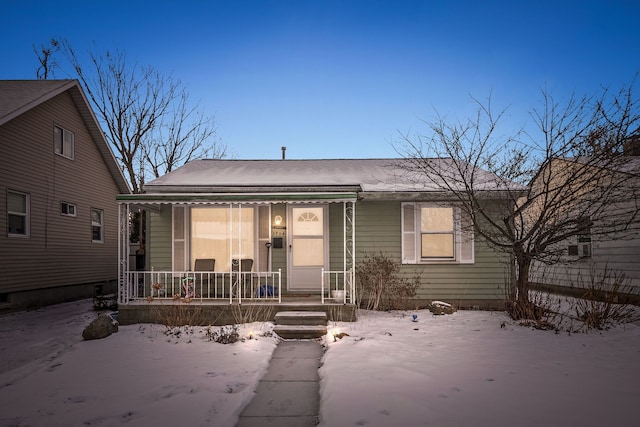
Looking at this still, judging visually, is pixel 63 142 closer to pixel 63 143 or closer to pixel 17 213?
pixel 63 143

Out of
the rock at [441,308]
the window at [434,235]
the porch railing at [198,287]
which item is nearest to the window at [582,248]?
the window at [434,235]

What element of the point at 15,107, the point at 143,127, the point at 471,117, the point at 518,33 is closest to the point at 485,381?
the point at 471,117

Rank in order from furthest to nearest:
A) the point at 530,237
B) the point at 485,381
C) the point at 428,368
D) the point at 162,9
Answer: the point at 162,9 → the point at 530,237 → the point at 428,368 → the point at 485,381

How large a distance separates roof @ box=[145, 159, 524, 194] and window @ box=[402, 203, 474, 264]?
2.11ft

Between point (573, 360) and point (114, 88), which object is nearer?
point (573, 360)

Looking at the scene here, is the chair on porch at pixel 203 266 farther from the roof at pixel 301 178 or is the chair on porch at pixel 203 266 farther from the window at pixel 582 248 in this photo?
the window at pixel 582 248

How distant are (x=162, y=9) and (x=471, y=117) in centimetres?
1240

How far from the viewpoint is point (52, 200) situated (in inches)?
478

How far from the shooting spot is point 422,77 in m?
15.5

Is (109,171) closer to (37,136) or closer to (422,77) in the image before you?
(37,136)

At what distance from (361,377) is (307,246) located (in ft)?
17.5

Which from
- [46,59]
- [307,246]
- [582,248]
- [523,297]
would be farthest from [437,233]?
[46,59]

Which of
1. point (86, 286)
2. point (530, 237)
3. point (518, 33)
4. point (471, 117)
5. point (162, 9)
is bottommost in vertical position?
point (86, 286)

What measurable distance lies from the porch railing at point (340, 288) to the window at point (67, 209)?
28.8ft
